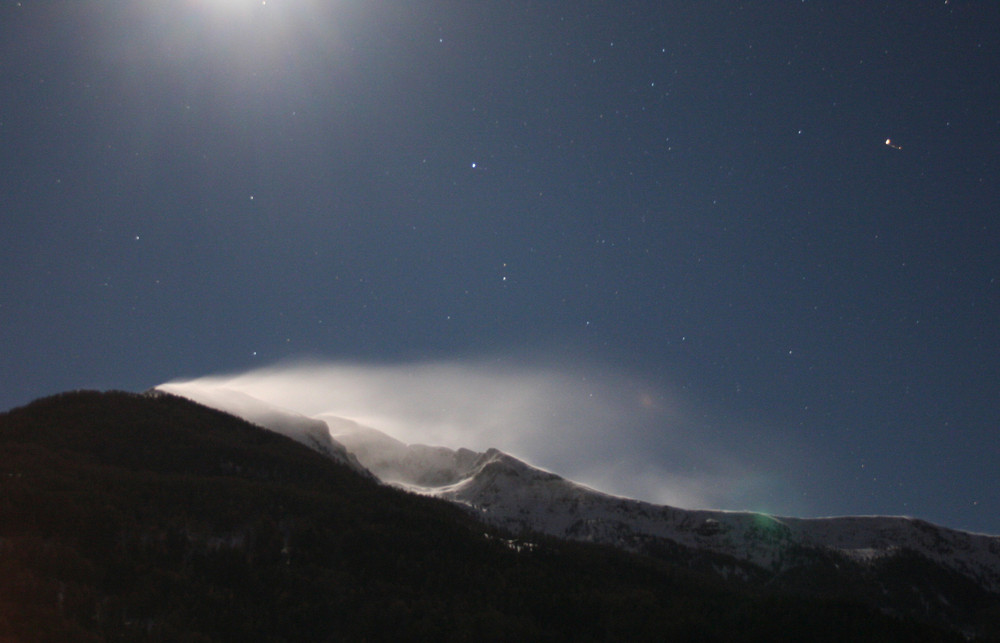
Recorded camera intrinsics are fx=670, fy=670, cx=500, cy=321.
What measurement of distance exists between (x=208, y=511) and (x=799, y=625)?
1350 inches

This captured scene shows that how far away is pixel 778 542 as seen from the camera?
141250 mm

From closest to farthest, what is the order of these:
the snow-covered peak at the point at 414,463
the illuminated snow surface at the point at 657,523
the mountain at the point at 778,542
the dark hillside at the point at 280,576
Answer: the dark hillside at the point at 280,576, the mountain at the point at 778,542, the illuminated snow surface at the point at 657,523, the snow-covered peak at the point at 414,463

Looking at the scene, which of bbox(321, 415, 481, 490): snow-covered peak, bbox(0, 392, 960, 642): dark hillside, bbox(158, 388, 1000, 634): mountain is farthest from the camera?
bbox(321, 415, 481, 490): snow-covered peak

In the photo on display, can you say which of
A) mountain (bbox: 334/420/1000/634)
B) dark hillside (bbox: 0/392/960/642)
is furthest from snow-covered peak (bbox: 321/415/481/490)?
dark hillside (bbox: 0/392/960/642)

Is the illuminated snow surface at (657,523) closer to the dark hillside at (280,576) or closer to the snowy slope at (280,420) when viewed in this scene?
the snowy slope at (280,420)

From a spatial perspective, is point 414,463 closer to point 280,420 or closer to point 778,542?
point 280,420

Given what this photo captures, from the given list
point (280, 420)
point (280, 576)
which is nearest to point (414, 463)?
point (280, 420)

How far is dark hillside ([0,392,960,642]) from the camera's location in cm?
2853

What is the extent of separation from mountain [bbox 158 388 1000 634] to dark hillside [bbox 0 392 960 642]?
70800 millimetres

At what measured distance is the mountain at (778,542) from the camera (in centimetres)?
12144

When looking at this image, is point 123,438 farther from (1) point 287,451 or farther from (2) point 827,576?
(2) point 827,576

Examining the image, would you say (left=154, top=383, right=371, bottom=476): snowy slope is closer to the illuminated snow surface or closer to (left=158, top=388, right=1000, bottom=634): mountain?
the illuminated snow surface

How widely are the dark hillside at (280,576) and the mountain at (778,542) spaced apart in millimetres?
70800

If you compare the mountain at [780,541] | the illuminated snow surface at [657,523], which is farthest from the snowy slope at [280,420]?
the mountain at [780,541]
